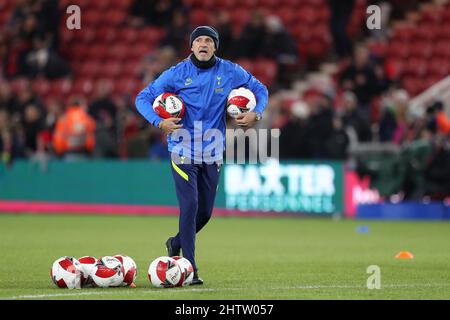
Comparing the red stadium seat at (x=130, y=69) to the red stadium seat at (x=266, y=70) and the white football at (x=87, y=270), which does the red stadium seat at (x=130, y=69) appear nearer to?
the red stadium seat at (x=266, y=70)

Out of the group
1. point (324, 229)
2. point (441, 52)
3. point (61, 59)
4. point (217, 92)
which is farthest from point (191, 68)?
point (61, 59)

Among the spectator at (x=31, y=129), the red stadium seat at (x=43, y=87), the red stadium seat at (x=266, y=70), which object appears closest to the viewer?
the spectator at (x=31, y=129)

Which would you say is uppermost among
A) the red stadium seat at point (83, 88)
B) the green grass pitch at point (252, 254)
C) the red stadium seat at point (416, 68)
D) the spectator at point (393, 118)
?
the red stadium seat at point (416, 68)

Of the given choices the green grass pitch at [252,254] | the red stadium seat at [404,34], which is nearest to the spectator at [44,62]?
the green grass pitch at [252,254]

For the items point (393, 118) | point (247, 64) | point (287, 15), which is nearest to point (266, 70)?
point (247, 64)

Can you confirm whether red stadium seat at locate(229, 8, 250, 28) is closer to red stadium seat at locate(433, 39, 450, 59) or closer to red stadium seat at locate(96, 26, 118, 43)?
red stadium seat at locate(96, 26, 118, 43)

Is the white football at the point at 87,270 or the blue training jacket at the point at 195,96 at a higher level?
the blue training jacket at the point at 195,96

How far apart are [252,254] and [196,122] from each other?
A: 4.15m

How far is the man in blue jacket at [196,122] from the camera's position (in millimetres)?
10891

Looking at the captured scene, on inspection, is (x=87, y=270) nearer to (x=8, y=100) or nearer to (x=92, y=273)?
(x=92, y=273)

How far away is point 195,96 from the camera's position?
11.1m

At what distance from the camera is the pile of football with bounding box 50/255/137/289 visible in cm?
1034

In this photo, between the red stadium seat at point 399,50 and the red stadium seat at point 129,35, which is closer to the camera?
the red stadium seat at point 399,50

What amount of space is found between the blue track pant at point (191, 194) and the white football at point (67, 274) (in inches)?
43.0
